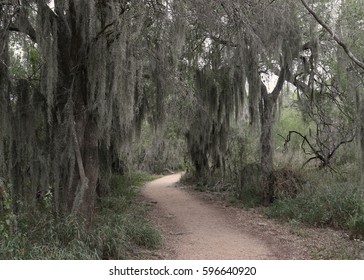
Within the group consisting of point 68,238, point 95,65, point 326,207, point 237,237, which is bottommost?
point 237,237

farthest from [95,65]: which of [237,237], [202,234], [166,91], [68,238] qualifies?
[237,237]

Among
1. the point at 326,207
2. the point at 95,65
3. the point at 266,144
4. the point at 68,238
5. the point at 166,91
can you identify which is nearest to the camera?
the point at 68,238

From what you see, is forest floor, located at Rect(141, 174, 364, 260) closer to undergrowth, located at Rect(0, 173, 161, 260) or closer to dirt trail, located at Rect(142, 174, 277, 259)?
dirt trail, located at Rect(142, 174, 277, 259)

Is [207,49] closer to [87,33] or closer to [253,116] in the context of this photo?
[253,116]

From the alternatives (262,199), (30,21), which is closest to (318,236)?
(262,199)

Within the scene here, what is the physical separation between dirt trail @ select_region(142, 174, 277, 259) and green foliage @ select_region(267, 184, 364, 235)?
1311 millimetres

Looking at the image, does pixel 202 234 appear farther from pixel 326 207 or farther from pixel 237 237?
pixel 326 207

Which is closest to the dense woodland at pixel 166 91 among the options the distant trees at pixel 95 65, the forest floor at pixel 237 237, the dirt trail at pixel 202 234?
the distant trees at pixel 95 65

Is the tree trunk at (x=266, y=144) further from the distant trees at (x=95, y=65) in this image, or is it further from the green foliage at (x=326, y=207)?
the distant trees at (x=95, y=65)

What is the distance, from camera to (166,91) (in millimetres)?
7141

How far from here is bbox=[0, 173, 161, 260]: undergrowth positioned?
438 cm

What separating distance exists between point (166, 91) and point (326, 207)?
13.8 ft

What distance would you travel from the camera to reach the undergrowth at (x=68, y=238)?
438cm

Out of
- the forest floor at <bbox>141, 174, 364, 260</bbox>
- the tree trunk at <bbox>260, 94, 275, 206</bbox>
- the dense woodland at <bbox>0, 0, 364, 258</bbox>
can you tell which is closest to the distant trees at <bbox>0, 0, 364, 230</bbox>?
the dense woodland at <bbox>0, 0, 364, 258</bbox>
